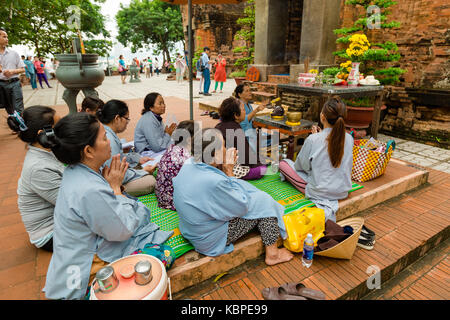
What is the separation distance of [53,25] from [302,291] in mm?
25143

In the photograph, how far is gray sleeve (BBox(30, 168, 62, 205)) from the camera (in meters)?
1.99

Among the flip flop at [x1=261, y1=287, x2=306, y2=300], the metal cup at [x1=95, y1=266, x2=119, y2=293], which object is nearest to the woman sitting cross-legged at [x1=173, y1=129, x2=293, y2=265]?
the flip flop at [x1=261, y1=287, x2=306, y2=300]

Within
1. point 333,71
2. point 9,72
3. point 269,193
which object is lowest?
point 269,193

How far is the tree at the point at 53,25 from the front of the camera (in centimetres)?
1480

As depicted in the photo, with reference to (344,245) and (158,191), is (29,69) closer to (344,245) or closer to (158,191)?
(158,191)

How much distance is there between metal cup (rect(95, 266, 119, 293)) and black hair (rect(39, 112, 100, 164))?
2.36 feet

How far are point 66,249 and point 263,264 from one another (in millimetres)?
1597

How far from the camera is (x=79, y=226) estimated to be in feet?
5.54

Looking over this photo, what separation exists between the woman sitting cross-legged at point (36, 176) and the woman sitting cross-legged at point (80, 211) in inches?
16.4

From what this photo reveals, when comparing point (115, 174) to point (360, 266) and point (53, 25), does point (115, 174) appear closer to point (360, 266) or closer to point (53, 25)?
point (360, 266)

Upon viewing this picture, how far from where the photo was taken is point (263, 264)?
2.42m

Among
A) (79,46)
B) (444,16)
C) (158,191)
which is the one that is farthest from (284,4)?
(158,191)

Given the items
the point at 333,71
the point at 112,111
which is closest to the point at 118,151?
the point at 112,111

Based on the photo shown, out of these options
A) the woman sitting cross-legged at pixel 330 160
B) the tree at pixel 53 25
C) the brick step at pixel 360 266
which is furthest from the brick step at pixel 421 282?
the tree at pixel 53 25
